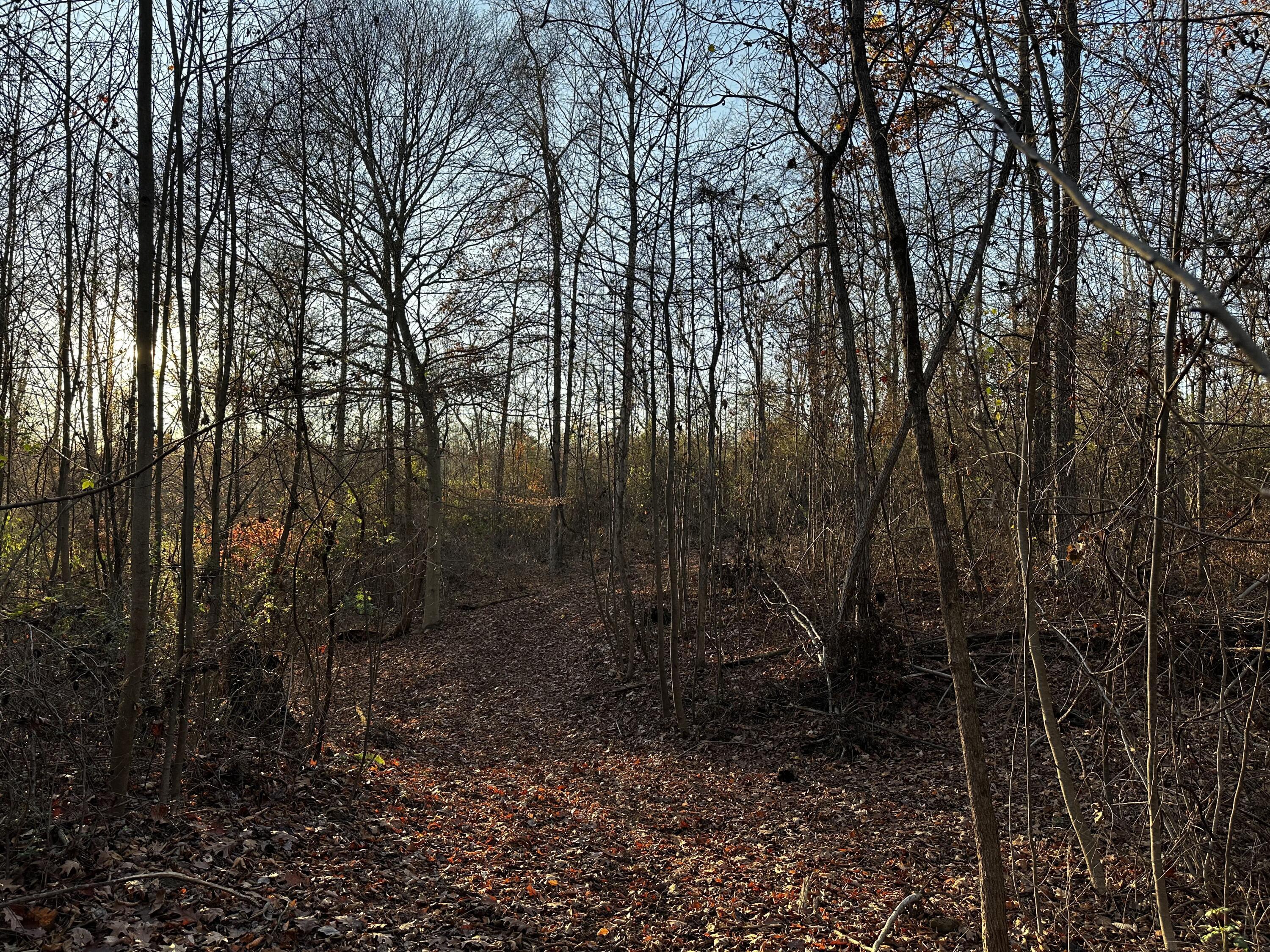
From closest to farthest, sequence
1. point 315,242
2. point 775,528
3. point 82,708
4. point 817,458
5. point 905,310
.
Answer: point 905,310 < point 82,708 < point 817,458 < point 315,242 < point 775,528

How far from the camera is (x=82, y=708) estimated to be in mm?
4480

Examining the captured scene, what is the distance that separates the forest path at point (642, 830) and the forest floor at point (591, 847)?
2 centimetres

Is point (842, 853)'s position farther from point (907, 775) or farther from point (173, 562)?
point (173, 562)

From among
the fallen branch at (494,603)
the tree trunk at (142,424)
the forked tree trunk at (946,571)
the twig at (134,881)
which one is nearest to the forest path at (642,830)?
the twig at (134,881)

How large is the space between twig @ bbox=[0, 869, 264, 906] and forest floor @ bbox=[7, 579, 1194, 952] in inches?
1.3

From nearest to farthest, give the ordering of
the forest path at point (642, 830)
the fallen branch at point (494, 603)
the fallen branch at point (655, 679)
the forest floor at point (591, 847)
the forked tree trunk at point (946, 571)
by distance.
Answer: the forked tree trunk at point (946, 571) < the forest floor at point (591, 847) < the forest path at point (642, 830) < the fallen branch at point (655, 679) < the fallen branch at point (494, 603)

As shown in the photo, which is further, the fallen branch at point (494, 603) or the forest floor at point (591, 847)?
the fallen branch at point (494, 603)

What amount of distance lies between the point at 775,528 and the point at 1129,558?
8.89 metres

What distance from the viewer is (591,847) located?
17.2ft

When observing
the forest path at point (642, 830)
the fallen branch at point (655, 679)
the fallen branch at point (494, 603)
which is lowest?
the forest path at point (642, 830)

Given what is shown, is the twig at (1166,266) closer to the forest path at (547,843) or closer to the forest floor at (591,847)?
the forest floor at (591,847)

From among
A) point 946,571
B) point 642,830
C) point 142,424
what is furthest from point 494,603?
point 946,571

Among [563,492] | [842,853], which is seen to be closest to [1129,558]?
[842,853]

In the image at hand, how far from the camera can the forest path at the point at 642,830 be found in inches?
162
